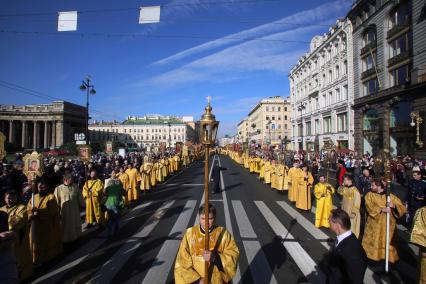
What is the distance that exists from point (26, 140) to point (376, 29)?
95.8m

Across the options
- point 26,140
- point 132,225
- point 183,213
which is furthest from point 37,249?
point 26,140

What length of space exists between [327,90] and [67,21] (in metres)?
40.7

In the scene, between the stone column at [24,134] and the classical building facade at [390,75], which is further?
the stone column at [24,134]

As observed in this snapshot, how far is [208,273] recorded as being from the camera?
3889 mm

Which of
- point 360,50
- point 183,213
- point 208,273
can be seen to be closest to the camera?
point 208,273

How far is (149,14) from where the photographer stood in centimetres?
1044

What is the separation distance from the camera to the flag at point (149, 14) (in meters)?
10.4

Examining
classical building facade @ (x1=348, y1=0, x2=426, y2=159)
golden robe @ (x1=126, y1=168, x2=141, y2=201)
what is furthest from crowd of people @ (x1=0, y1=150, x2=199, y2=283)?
classical building facade @ (x1=348, y1=0, x2=426, y2=159)

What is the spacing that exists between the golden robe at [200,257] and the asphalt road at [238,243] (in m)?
1.88

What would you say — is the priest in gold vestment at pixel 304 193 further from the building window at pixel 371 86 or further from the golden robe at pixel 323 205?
the building window at pixel 371 86

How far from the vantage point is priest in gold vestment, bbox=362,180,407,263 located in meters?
6.34

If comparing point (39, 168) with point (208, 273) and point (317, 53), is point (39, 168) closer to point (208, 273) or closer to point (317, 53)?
point (208, 273)

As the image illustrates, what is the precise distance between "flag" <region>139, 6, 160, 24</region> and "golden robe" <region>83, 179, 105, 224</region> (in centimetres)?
527

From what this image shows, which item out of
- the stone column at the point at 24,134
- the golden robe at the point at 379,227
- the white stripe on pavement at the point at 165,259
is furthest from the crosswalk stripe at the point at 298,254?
the stone column at the point at 24,134
